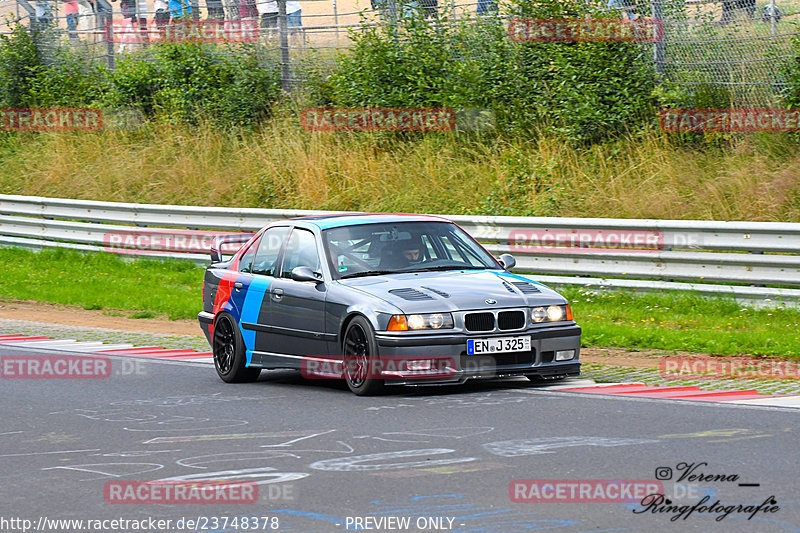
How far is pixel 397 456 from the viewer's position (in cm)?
750

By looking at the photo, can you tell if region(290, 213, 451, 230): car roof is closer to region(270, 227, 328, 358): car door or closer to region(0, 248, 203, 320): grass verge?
region(270, 227, 328, 358): car door

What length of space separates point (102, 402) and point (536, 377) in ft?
11.7

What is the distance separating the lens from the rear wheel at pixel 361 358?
31.7ft

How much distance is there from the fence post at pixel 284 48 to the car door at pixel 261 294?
14208 mm

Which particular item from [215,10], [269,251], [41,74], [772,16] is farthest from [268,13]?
[269,251]

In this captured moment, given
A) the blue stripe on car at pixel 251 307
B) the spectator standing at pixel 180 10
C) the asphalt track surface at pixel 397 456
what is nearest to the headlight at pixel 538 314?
the asphalt track surface at pixel 397 456

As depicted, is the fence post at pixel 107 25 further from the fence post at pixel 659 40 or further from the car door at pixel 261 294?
the car door at pixel 261 294

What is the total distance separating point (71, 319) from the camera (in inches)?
672

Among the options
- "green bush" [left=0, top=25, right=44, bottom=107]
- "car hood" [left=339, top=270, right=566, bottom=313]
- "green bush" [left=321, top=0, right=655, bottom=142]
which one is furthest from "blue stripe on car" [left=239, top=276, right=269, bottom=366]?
"green bush" [left=0, top=25, right=44, bottom=107]

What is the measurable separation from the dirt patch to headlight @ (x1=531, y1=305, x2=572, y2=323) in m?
6.53

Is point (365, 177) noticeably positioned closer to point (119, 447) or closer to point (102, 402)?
point (102, 402)

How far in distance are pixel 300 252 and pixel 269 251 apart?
59 cm

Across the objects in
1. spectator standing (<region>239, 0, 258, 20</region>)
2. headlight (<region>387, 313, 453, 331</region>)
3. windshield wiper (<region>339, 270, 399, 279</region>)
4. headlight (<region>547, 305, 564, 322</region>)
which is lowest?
headlight (<region>547, 305, 564, 322</region>)

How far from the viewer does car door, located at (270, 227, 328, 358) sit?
10430mm
